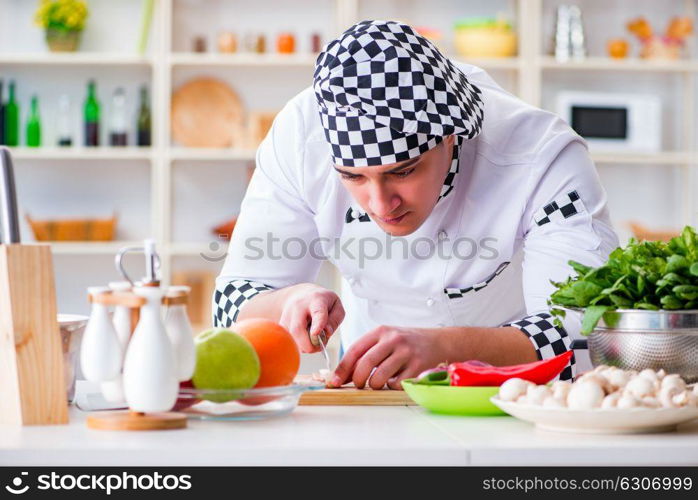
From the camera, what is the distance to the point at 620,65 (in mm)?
4250

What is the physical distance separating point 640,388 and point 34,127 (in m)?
3.67

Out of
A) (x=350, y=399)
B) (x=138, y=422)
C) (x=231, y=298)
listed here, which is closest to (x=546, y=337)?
(x=350, y=399)

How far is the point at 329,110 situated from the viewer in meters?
1.66

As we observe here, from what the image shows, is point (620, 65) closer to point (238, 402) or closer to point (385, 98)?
point (385, 98)

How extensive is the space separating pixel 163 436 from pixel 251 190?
110 cm

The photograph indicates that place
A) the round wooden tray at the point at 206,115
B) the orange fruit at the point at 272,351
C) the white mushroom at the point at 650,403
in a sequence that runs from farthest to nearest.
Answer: the round wooden tray at the point at 206,115, the orange fruit at the point at 272,351, the white mushroom at the point at 650,403

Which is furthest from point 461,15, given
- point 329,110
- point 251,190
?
point 329,110

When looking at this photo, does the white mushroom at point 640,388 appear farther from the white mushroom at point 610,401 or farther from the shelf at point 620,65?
the shelf at point 620,65

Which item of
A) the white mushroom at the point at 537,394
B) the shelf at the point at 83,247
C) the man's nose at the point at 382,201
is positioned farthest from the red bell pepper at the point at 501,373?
the shelf at the point at 83,247

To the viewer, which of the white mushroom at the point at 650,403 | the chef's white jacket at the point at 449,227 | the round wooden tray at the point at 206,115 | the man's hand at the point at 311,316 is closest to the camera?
the white mushroom at the point at 650,403

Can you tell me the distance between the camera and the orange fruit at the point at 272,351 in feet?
3.88

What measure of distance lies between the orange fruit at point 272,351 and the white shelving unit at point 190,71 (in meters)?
3.06

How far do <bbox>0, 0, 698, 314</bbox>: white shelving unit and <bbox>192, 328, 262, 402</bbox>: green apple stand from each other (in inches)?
123
